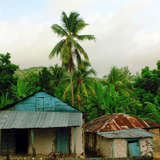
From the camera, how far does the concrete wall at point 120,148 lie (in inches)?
529

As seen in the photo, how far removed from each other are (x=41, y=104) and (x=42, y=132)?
6.70 feet

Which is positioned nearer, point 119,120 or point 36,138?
point 36,138

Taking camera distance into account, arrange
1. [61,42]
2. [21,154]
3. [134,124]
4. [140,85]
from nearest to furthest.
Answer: [21,154] < [134,124] < [61,42] < [140,85]

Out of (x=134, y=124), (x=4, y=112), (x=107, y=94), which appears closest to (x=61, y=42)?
(x=107, y=94)

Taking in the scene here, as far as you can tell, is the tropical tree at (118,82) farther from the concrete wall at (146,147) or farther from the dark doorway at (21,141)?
the dark doorway at (21,141)

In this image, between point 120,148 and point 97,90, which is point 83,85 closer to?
point 97,90

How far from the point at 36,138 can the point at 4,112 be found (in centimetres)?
293

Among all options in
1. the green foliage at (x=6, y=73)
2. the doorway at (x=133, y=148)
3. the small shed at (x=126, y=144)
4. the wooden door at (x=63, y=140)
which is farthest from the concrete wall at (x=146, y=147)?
the green foliage at (x=6, y=73)

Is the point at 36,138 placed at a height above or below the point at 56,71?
below

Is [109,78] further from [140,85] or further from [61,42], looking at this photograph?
[61,42]

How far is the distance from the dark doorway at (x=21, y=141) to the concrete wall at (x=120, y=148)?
6.60 meters

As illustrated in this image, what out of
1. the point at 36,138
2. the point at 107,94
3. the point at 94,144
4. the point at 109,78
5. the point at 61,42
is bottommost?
the point at 94,144

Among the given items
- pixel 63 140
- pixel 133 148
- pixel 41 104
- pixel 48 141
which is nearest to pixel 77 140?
pixel 63 140

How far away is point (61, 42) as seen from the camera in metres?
19.7
